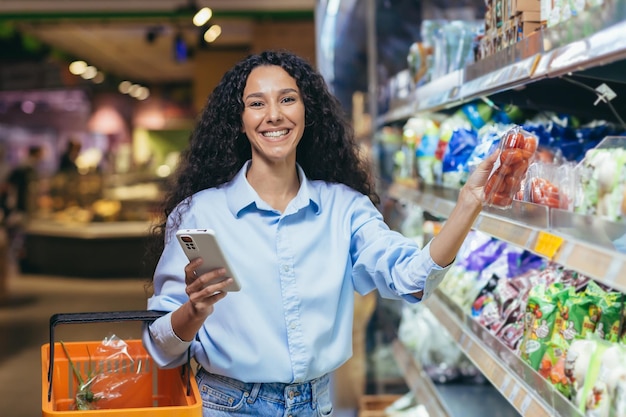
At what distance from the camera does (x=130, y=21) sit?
10414mm

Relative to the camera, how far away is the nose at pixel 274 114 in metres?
2.04

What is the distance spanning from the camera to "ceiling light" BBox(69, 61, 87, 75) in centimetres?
1426

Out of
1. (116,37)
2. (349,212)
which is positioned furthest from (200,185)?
(116,37)

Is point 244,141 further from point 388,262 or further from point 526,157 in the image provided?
point 526,157

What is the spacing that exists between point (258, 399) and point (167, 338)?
0.26 metres

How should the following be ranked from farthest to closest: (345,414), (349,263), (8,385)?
1. (8,385)
2. (345,414)
3. (349,263)

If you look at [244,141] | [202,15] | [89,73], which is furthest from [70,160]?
[244,141]

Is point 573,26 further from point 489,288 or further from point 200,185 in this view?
point 489,288

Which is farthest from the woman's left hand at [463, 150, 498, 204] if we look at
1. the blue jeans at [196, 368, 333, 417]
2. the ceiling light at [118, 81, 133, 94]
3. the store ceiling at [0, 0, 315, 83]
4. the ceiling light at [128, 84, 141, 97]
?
the ceiling light at [128, 84, 141, 97]

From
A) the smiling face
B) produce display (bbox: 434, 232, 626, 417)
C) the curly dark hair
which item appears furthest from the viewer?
the curly dark hair

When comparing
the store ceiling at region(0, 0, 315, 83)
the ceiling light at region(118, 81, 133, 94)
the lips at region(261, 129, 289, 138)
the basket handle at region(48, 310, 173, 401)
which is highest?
the store ceiling at region(0, 0, 315, 83)

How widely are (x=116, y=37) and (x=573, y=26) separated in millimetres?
11306

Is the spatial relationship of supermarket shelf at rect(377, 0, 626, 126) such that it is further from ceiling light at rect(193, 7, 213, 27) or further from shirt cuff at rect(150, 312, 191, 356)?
ceiling light at rect(193, 7, 213, 27)

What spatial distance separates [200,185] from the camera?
2.23 m
